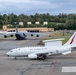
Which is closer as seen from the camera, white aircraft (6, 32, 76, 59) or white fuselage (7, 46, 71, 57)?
white aircraft (6, 32, 76, 59)

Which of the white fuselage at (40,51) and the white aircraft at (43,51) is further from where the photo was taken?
the white fuselage at (40,51)

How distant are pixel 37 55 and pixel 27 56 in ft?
6.56

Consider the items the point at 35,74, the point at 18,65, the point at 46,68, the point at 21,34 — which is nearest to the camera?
the point at 35,74

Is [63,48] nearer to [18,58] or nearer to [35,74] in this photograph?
[18,58]

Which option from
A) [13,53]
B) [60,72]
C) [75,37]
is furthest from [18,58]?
[60,72]

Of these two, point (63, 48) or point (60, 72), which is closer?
point (60, 72)

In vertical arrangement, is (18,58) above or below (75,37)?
below

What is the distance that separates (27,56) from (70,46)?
7.28 metres

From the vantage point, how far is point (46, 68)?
4125cm

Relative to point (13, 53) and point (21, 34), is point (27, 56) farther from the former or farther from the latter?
point (21, 34)

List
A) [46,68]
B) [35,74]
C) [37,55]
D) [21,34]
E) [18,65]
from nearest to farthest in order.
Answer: [35,74]
[46,68]
[18,65]
[37,55]
[21,34]

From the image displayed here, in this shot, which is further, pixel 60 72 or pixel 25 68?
pixel 25 68

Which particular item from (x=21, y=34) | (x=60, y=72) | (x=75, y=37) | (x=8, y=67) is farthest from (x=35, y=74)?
(x=21, y=34)

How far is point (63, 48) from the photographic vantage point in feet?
167
